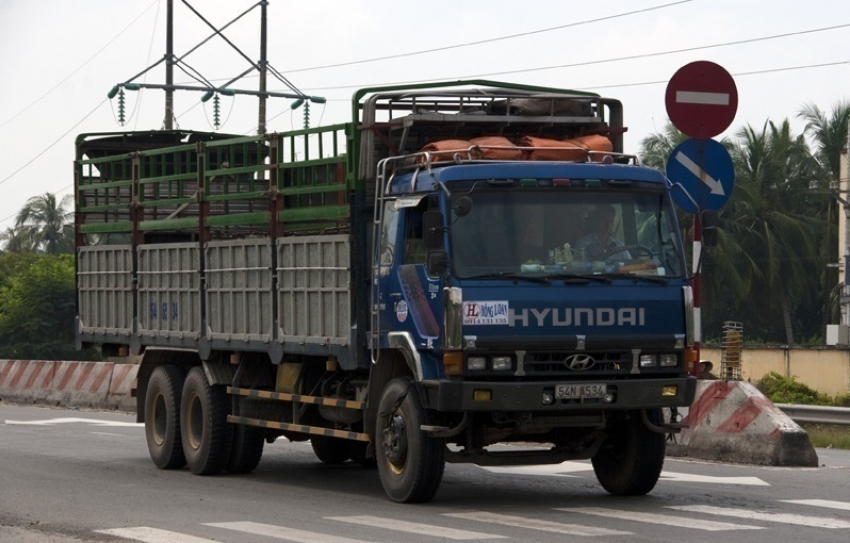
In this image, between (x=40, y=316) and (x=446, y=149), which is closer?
(x=446, y=149)

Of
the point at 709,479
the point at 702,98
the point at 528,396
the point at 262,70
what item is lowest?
the point at 709,479

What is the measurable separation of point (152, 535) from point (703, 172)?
5.68m

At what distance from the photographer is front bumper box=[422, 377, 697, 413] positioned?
11234mm

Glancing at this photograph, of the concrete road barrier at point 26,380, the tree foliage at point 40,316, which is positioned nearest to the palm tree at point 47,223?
the tree foliage at point 40,316

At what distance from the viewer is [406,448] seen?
1195 centimetres

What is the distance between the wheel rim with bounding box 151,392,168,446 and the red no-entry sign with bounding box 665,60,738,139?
6.23m

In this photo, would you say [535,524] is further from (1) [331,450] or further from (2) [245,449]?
(1) [331,450]

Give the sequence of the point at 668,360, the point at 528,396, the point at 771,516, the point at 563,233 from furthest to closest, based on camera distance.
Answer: the point at 668,360
the point at 563,233
the point at 528,396
the point at 771,516

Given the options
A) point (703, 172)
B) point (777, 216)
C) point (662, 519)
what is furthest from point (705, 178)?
point (777, 216)

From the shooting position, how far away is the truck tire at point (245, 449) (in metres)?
15.2

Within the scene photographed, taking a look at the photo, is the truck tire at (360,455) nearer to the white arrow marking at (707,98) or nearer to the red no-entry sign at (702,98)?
the red no-entry sign at (702,98)

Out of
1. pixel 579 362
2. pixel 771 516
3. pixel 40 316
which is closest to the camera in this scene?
pixel 771 516

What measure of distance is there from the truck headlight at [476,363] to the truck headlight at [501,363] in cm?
7

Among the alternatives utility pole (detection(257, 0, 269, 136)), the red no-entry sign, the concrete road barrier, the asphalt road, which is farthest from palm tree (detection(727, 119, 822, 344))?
the red no-entry sign
